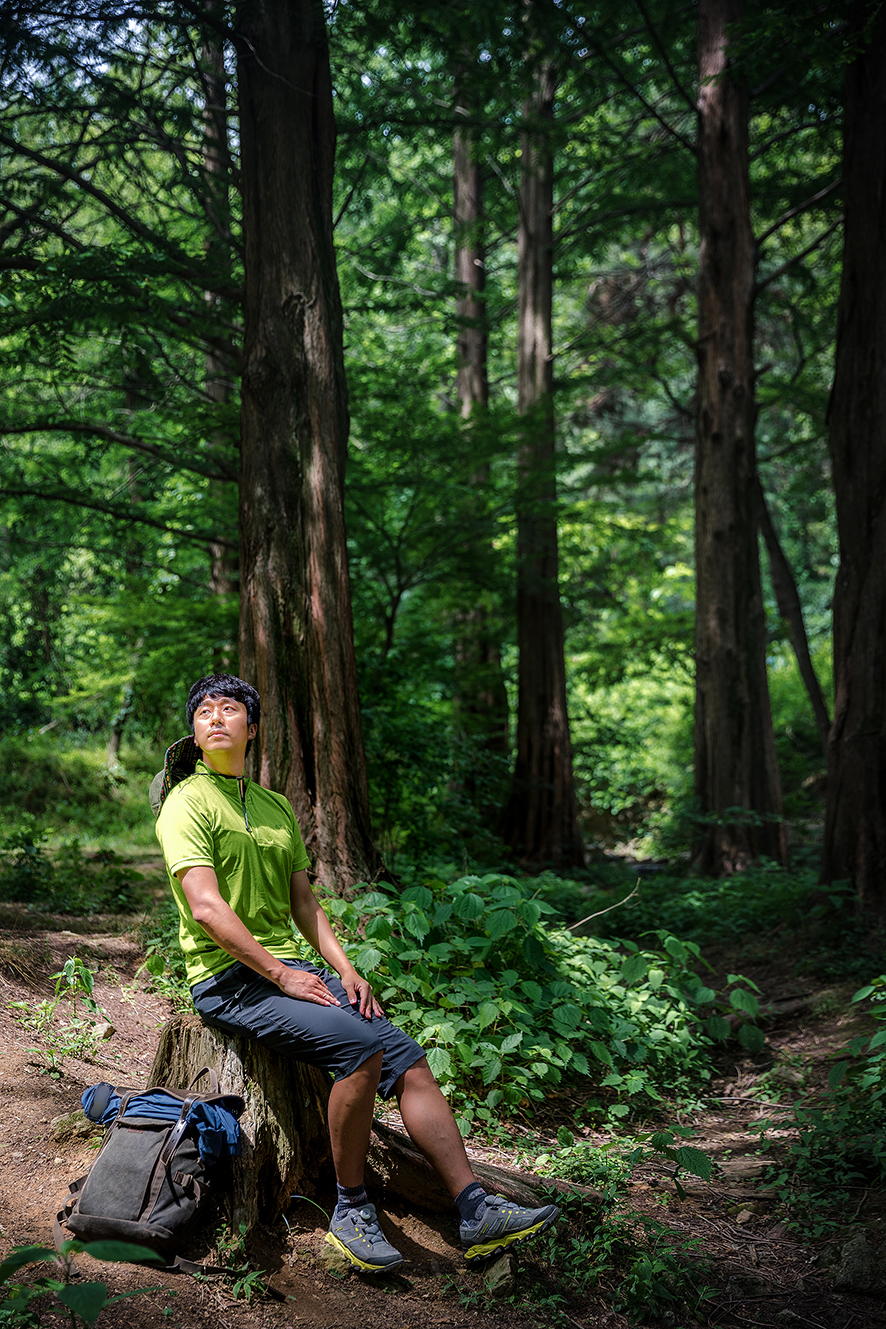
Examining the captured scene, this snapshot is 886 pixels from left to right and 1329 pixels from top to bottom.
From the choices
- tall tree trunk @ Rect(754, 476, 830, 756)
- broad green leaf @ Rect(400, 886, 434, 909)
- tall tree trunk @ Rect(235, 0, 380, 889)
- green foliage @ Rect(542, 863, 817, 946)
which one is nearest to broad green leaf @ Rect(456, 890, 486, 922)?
broad green leaf @ Rect(400, 886, 434, 909)

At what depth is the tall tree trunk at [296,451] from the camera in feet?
17.8

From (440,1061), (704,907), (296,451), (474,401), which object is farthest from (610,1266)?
(474,401)

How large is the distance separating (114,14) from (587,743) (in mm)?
9743

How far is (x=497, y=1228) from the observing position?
286 cm

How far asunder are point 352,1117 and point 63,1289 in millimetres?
1079

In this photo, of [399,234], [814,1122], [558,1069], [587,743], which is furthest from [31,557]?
[814,1122]

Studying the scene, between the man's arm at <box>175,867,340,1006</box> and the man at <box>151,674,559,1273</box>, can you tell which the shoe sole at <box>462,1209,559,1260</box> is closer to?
the man at <box>151,674,559,1273</box>

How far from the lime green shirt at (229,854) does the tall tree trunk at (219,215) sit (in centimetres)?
488

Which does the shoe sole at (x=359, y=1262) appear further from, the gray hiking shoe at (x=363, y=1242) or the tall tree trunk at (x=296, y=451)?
the tall tree trunk at (x=296, y=451)

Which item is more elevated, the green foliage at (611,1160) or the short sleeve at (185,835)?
the short sleeve at (185,835)

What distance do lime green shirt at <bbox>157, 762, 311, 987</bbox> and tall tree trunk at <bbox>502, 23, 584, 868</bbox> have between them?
7.39 meters

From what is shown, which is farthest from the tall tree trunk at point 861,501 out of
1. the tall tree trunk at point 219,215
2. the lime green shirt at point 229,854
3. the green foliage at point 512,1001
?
the lime green shirt at point 229,854

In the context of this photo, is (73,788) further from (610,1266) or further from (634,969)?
(610,1266)

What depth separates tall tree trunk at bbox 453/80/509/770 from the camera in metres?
11.0
